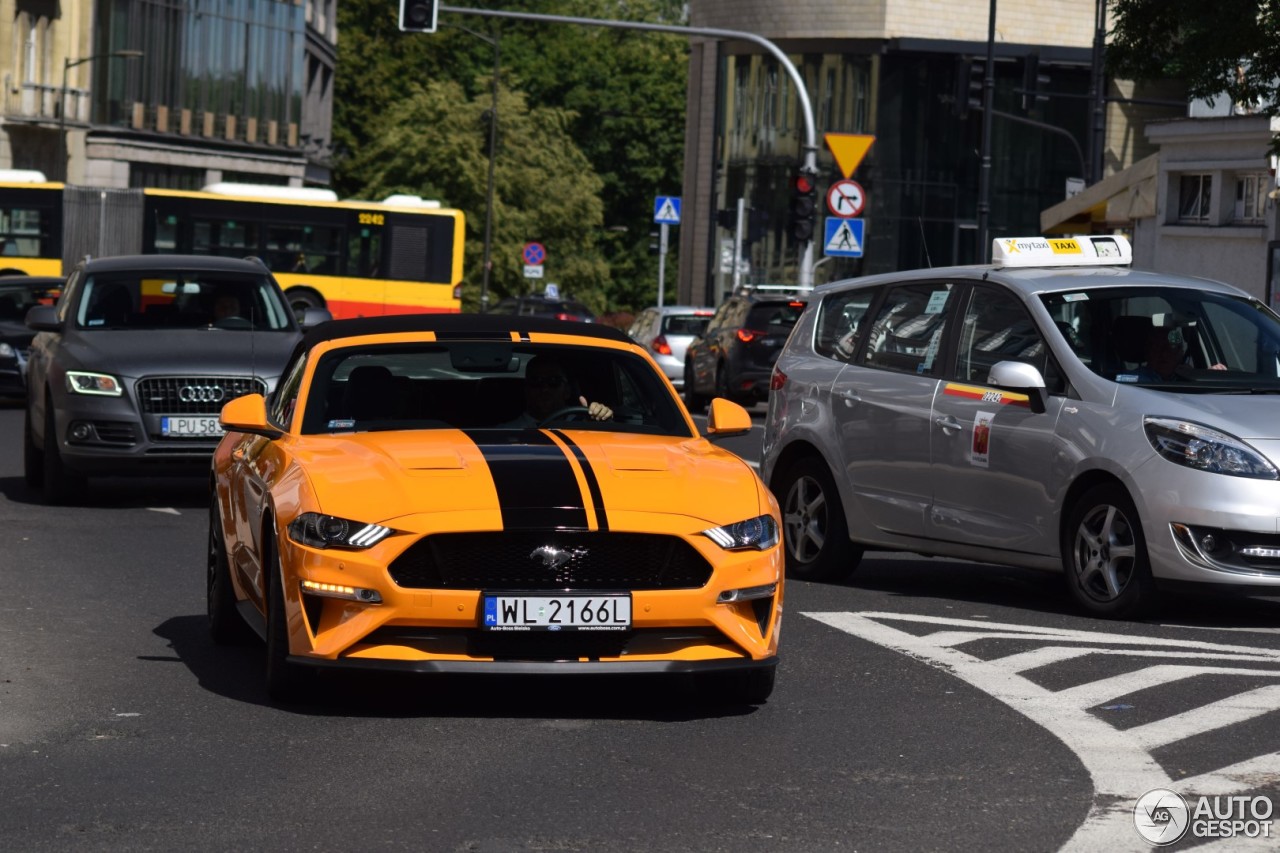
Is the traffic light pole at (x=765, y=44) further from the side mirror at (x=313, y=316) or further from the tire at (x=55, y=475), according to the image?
the tire at (x=55, y=475)

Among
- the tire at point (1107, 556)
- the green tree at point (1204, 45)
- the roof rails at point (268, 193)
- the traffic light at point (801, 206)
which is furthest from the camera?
the roof rails at point (268, 193)

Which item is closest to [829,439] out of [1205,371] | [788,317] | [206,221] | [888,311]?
[888,311]

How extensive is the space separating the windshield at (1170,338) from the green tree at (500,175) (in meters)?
68.0

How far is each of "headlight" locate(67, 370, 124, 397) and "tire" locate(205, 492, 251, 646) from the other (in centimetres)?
676

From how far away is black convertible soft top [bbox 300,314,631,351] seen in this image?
372 inches

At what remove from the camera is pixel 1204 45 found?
2264cm

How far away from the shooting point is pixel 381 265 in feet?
163

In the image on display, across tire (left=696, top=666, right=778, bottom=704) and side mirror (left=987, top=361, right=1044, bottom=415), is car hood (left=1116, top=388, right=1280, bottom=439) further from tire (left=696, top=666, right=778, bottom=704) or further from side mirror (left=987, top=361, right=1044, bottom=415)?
tire (left=696, top=666, right=778, bottom=704)

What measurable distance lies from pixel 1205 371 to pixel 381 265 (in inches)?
1543

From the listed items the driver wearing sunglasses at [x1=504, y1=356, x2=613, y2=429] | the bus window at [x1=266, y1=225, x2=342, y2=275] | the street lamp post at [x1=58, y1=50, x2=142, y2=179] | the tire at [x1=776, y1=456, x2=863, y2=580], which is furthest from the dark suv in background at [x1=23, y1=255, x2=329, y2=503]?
the street lamp post at [x1=58, y1=50, x2=142, y2=179]

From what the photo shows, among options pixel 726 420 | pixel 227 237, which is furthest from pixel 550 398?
pixel 227 237

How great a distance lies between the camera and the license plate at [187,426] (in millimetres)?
16656

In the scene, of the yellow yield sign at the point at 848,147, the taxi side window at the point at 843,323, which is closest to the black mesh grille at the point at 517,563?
the taxi side window at the point at 843,323

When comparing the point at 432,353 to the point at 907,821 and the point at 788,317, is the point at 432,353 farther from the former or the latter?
the point at 788,317
